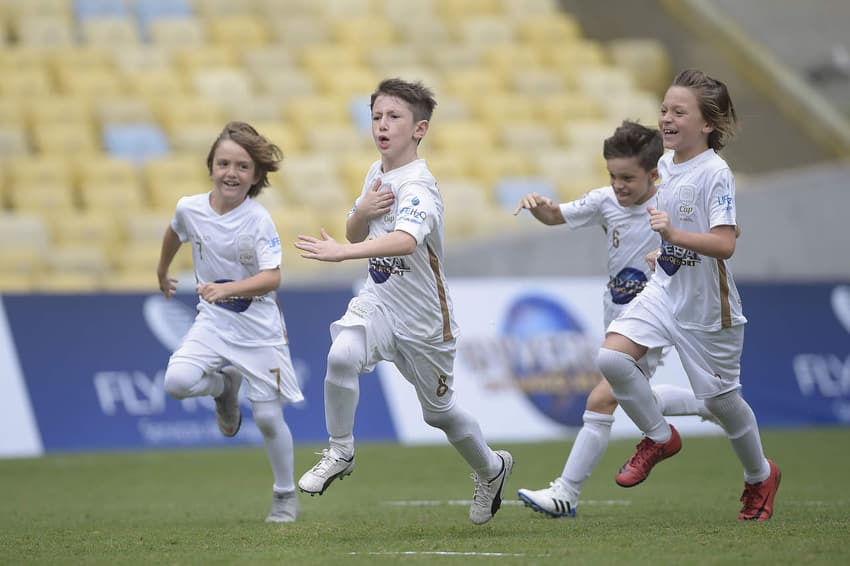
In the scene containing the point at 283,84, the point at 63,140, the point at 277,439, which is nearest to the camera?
the point at 277,439

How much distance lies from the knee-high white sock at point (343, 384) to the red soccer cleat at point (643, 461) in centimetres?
162

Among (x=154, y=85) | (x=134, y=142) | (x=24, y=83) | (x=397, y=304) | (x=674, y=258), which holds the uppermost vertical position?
(x=24, y=83)

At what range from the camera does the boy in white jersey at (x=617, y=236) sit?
754cm

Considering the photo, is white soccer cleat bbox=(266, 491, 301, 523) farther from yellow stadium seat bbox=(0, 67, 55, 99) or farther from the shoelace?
yellow stadium seat bbox=(0, 67, 55, 99)

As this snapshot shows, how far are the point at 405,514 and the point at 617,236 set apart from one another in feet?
6.79

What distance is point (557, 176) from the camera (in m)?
18.0

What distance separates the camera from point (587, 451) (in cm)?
756

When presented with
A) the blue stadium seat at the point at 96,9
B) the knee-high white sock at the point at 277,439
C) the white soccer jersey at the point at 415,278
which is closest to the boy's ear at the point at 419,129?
the white soccer jersey at the point at 415,278

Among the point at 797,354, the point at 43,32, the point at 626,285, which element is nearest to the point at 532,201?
the point at 626,285

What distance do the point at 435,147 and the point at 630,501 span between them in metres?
10.3

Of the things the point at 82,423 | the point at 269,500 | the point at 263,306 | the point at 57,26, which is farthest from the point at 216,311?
the point at 57,26

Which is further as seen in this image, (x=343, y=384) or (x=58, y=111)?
(x=58, y=111)

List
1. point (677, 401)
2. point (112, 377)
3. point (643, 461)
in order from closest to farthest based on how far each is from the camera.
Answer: point (643, 461) → point (677, 401) → point (112, 377)

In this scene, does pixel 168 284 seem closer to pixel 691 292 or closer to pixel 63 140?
pixel 691 292
